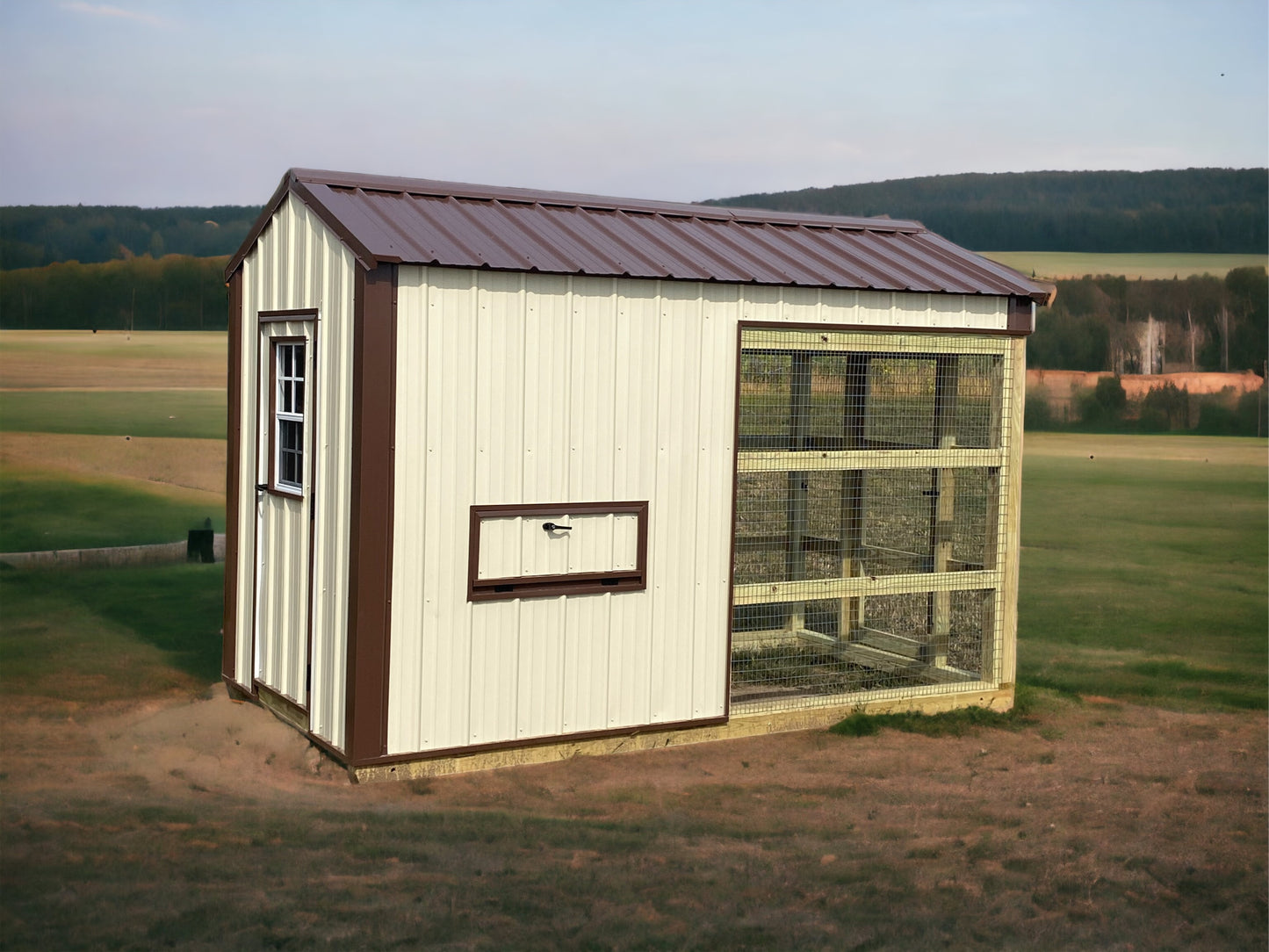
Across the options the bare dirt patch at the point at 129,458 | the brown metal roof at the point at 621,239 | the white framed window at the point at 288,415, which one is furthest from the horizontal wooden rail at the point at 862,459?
the bare dirt patch at the point at 129,458

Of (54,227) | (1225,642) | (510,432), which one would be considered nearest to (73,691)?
(510,432)

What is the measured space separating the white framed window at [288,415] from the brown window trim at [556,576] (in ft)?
4.90

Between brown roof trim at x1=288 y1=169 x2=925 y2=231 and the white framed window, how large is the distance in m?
1.13

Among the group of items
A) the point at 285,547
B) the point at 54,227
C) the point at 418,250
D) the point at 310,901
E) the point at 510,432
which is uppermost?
the point at 54,227

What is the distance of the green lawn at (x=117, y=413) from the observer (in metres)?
25.8

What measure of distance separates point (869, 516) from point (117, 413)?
19.5 metres

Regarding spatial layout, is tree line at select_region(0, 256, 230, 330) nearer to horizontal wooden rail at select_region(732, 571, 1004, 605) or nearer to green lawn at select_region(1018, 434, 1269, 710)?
green lawn at select_region(1018, 434, 1269, 710)

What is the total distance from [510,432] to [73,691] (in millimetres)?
4742

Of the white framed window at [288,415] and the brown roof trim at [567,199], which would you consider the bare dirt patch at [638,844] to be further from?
the brown roof trim at [567,199]

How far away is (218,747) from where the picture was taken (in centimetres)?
878

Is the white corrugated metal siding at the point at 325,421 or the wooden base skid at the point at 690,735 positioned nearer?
the white corrugated metal siding at the point at 325,421

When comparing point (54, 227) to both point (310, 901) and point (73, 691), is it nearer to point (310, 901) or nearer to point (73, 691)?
point (73, 691)

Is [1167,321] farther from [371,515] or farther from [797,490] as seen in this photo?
[371,515]

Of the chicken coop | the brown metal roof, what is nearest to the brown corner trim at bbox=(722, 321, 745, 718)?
Result: the chicken coop
